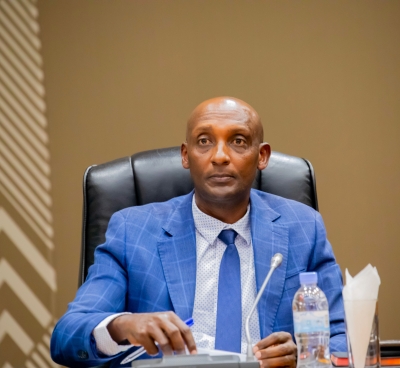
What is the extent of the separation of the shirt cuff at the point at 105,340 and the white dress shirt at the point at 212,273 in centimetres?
28

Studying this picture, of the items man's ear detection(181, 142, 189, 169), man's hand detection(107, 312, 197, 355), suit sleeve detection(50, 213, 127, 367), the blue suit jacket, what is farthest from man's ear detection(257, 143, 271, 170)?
man's hand detection(107, 312, 197, 355)

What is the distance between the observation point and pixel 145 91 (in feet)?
10.3

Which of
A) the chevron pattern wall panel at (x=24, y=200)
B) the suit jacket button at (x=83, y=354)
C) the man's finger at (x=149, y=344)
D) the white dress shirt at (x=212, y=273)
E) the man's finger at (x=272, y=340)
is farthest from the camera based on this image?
the chevron pattern wall panel at (x=24, y=200)

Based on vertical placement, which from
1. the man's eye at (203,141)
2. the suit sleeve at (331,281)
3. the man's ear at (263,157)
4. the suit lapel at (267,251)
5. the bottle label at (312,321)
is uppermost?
the man's eye at (203,141)

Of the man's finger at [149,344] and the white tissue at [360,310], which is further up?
the man's finger at [149,344]

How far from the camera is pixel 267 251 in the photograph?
6.30ft

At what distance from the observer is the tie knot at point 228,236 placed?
6.37ft

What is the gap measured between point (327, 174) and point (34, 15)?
166 cm

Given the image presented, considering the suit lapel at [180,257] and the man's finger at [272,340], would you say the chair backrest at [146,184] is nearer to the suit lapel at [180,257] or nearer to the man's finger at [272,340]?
the suit lapel at [180,257]

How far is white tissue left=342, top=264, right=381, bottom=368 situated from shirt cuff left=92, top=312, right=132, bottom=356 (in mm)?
561

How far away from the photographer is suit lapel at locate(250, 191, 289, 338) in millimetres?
1836

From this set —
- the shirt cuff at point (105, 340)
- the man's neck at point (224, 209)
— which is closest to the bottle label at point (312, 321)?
the shirt cuff at point (105, 340)

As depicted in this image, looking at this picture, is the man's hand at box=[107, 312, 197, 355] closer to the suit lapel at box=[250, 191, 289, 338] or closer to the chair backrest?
the suit lapel at box=[250, 191, 289, 338]

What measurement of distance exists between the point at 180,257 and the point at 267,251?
27 centimetres
